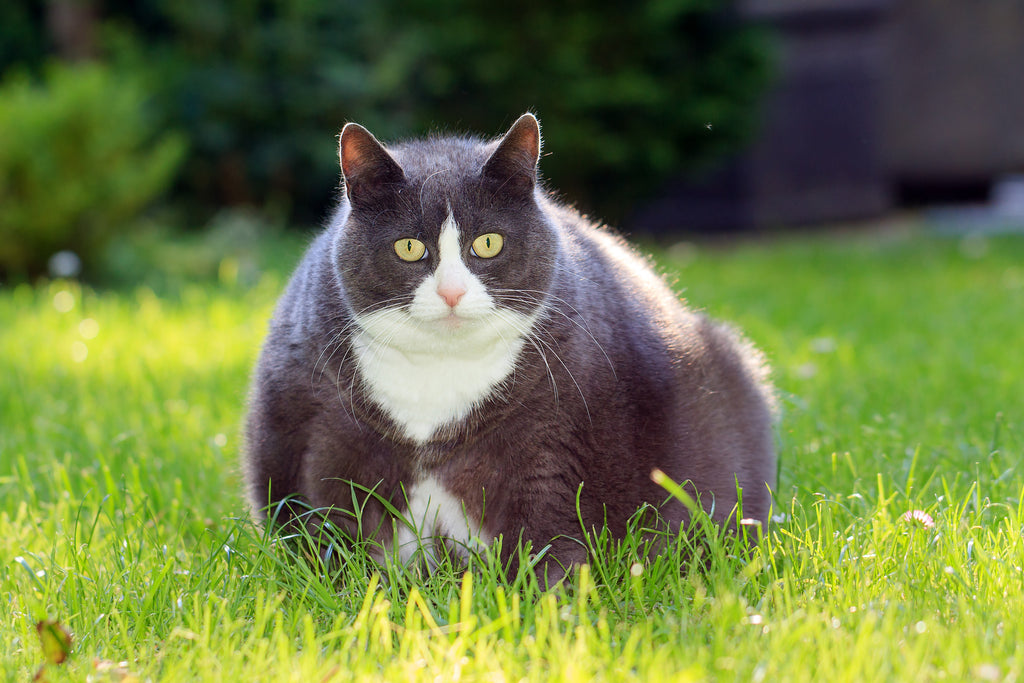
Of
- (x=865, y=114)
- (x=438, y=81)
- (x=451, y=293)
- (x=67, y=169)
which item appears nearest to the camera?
(x=451, y=293)

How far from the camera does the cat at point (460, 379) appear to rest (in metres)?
1.91

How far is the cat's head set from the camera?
1.88 meters

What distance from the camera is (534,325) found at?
199cm

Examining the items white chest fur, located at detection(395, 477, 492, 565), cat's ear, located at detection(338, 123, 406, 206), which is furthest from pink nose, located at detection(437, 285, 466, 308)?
white chest fur, located at detection(395, 477, 492, 565)

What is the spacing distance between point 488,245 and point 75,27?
24.3ft

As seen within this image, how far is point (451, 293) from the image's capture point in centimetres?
183

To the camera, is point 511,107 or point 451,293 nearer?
point 451,293

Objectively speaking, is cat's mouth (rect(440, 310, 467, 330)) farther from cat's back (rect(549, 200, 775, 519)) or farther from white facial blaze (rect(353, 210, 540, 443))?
cat's back (rect(549, 200, 775, 519))

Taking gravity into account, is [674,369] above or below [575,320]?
below

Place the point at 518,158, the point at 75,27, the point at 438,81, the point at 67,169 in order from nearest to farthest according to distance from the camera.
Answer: the point at 518,158, the point at 67,169, the point at 438,81, the point at 75,27

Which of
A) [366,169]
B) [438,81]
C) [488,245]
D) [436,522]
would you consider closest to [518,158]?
[488,245]

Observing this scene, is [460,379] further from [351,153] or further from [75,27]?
[75,27]

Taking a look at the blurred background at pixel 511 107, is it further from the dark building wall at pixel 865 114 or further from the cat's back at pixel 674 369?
the cat's back at pixel 674 369

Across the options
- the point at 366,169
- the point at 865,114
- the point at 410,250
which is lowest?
the point at 865,114
